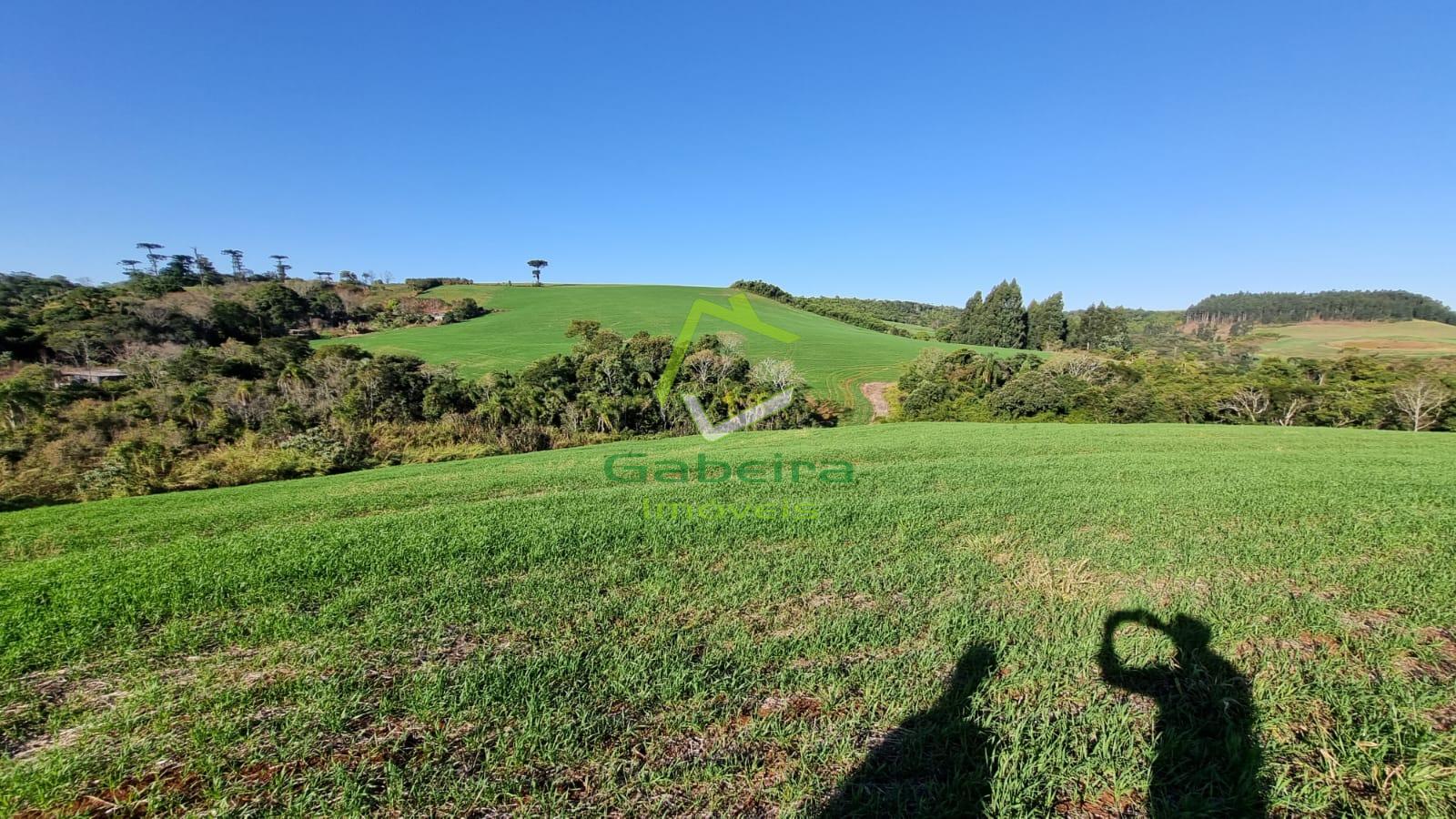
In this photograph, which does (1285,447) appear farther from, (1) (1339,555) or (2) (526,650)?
(2) (526,650)

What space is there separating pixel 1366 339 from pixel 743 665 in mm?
93272

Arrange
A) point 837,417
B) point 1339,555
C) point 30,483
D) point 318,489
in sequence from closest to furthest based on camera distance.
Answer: point 1339,555
point 318,489
point 30,483
point 837,417

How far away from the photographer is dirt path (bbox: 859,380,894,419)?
40125 mm

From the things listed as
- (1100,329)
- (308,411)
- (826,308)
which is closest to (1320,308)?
(1100,329)

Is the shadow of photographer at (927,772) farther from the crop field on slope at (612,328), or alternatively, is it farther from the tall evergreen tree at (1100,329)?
the tall evergreen tree at (1100,329)

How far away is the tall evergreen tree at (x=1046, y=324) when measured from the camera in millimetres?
73875

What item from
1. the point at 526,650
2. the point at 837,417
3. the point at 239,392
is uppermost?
the point at 239,392

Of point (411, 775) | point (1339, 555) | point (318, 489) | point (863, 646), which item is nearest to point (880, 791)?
point (863, 646)

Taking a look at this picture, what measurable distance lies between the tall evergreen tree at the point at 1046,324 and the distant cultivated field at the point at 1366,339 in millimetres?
21377

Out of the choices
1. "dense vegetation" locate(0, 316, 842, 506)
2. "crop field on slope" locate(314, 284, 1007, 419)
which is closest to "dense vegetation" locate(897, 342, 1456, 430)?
"crop field on slope" locate(314, 284, 1007, 419)

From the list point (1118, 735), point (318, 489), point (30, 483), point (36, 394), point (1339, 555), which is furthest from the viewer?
point (36, 394)

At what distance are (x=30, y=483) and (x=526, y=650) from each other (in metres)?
25.7

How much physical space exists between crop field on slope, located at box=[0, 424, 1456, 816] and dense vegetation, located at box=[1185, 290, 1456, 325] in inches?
4764

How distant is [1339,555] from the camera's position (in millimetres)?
5320
